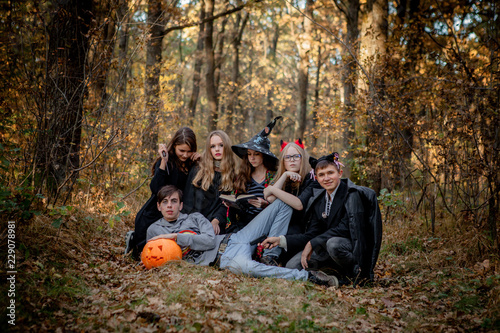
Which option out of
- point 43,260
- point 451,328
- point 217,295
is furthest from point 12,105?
point 451,328

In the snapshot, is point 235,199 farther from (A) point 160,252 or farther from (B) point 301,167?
(A) point 160,252

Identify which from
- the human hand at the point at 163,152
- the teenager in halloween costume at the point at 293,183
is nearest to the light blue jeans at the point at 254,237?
the teenager in halloween costume at the point at 293,183

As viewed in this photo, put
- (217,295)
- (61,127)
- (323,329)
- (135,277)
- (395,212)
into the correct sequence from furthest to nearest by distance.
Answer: (395,212)
(61,127)
(135,277)
(217,295)
(323,329)

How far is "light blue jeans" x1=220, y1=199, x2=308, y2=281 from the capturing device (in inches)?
183

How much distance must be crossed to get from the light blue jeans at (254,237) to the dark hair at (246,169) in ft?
1.93

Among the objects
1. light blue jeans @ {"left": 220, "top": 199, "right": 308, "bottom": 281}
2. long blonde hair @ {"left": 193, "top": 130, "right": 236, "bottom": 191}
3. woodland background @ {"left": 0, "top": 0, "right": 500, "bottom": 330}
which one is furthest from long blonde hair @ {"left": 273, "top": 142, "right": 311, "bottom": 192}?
woodland background @ {"left": 0, "top": 0, "right": 500, "bottom": 330}

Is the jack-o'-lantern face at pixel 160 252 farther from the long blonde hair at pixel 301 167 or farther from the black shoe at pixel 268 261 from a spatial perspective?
the long blonde hair at pixel 301 167

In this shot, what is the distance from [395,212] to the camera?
7039 mm

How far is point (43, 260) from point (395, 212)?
19.7 feet

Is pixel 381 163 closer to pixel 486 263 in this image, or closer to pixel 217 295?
pixel 486 263

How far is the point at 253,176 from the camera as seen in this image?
5695 mm

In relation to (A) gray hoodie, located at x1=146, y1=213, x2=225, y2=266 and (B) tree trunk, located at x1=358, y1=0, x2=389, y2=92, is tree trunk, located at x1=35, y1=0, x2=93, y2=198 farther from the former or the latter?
(B) tree trunk, located at x1=358, y1=0, x2=389, y2=92

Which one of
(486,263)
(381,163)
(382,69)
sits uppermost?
(382,69)

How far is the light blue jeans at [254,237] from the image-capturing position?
466 centimetres
